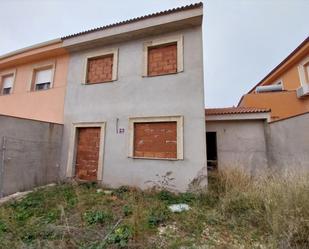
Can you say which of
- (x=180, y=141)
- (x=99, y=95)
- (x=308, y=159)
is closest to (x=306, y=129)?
(x=308, y=159)

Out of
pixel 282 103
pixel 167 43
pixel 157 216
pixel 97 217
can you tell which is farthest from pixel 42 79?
pixel 282 103

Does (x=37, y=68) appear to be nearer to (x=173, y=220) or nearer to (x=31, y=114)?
(x=31, y=114)

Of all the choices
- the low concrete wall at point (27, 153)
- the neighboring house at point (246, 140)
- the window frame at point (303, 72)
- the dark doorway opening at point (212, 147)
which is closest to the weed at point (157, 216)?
the neighboring house at point (246, 140)

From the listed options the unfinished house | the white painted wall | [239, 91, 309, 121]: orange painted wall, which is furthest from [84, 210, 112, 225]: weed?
[239, 91, 309, 121]: orange painted wall

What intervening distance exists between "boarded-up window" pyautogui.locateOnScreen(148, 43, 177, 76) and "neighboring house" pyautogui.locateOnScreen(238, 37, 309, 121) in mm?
7888

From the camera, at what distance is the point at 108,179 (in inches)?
319

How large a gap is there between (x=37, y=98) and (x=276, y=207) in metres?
11.8

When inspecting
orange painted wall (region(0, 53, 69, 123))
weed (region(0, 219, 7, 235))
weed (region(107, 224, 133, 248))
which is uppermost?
orange painted wall (region(0, 53, 69, 123))

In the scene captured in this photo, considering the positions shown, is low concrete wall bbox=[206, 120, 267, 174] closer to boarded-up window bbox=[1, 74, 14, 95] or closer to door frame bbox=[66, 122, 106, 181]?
door frame bbox=[66, 122, 106, 181]

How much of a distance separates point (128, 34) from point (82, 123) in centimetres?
489

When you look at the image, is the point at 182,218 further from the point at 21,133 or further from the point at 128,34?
the point at 128,34

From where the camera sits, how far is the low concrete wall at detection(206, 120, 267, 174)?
29.1 feet

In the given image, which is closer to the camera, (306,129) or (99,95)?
(306,129)

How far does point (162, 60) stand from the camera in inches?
326
